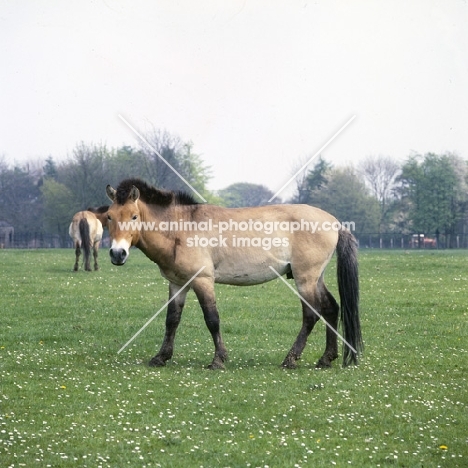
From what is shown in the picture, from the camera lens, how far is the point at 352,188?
7706 centimetres

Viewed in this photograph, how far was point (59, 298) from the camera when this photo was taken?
60.4ft

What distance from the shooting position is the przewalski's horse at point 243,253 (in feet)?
34.7

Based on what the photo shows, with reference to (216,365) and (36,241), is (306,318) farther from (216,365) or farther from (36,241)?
(36,241)

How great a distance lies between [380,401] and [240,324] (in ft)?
20.6

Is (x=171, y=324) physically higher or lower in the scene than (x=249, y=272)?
lower

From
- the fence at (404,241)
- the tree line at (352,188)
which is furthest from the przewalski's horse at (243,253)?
the fence at (404,241)

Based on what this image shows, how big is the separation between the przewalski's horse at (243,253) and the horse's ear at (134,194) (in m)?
0.06

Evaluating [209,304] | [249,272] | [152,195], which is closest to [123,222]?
[152,195]

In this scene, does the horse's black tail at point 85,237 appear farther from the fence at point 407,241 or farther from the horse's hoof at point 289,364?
the fence at point 407,241

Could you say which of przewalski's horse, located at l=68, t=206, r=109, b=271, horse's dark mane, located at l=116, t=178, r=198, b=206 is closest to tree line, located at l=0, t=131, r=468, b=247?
przewalski's horse, located at l=68, t=206, r=109, b=271

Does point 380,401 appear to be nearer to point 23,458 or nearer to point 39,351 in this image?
point 23,458

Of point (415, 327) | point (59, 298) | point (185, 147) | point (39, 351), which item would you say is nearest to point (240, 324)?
point (415, 327)

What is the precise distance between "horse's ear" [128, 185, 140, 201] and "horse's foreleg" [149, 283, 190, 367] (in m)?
1.48

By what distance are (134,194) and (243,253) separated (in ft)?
6.18
